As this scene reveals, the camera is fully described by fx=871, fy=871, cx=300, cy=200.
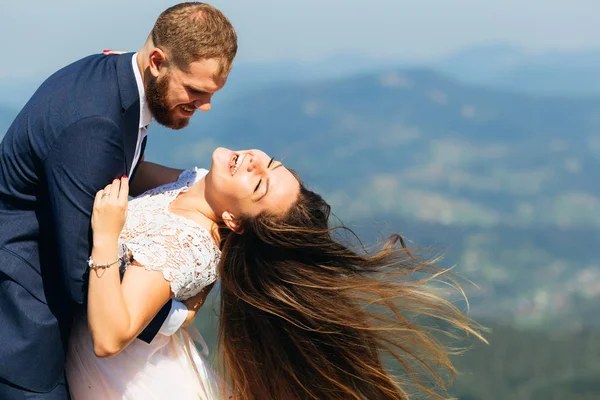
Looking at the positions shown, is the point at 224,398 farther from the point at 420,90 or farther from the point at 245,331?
the point at 420,90

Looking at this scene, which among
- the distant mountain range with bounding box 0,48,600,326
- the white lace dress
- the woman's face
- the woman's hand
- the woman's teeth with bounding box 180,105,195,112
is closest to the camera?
the woman's hand

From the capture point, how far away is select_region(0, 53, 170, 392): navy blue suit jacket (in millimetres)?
3738

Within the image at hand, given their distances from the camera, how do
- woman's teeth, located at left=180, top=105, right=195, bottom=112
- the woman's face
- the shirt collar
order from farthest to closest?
the woman's face < woman's teeth, located at left=180, top=105, right=195, bottom=112 < the shirt collar

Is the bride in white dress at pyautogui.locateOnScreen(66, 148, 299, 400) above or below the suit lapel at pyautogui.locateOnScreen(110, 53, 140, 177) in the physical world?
below

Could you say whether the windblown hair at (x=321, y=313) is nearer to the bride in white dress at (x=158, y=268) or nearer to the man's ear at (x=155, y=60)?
the bride in white dress at (x=158, y=268)

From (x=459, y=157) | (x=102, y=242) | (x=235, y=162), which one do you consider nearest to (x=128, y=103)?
(x=102, y=242)

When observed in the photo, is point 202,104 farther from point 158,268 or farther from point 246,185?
point 158,268

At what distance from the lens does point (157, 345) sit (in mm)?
4621

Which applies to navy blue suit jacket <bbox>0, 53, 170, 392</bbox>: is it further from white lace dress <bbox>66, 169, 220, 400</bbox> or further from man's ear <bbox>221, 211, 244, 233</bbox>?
man's ear <bbox>221, 211, 244, 233</bbox>

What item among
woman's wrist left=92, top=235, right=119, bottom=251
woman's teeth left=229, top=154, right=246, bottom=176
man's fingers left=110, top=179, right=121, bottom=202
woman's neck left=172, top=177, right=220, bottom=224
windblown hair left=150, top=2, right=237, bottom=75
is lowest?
woman's wrist left=92, top=235, right=119, bottom=251

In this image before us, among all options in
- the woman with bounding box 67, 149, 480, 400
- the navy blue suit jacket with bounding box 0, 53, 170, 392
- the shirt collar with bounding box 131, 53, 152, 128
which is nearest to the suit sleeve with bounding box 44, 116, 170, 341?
the navy blue suit jacket with bounding box 0, 53, 170, 392

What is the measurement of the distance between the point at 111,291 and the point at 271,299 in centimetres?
128

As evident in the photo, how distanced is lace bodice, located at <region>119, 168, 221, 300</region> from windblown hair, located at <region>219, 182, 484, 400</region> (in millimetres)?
253

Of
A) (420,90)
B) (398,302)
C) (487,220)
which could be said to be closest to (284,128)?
(420,90)
